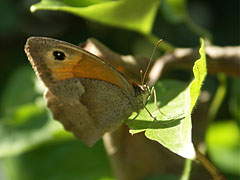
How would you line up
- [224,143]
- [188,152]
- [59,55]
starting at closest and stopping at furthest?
1. [188,152]
2. [59,55]
3. [224,143]

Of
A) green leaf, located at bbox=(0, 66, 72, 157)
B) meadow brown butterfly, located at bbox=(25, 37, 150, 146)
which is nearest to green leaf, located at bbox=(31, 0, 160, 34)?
meadow brown butterfly, located at bbox=(25, 37, 150, 146)

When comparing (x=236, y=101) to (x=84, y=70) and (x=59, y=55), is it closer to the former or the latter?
(x=84, y=70)

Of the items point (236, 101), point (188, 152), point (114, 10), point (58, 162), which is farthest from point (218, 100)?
point (188, 152)

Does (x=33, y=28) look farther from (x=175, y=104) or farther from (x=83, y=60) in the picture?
(x=175, y=104)

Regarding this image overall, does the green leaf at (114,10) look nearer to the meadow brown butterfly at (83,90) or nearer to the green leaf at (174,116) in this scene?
the meadow brown butterfly at (83,90)

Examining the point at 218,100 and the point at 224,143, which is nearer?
the point at 218,100

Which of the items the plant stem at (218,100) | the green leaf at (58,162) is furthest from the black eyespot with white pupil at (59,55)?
the plant stem at (218,100)
